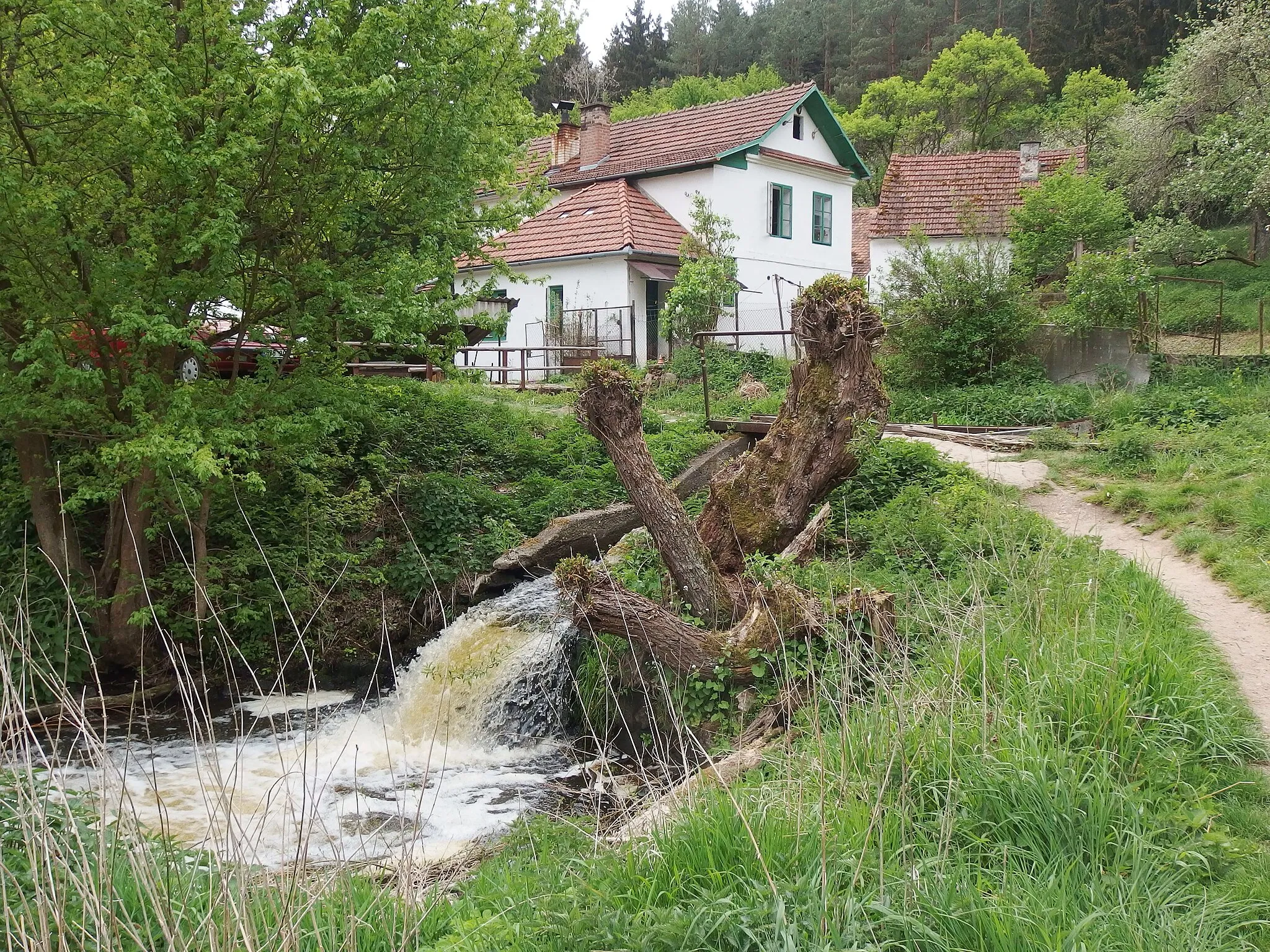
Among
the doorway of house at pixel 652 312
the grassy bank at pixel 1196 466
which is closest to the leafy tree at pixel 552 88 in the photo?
the doorway of house at pixel 652 312

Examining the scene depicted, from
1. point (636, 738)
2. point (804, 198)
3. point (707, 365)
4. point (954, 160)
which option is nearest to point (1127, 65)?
point (954, 160)

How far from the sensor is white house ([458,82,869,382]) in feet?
77.2

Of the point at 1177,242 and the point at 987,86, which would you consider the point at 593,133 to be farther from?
the point at 987,86

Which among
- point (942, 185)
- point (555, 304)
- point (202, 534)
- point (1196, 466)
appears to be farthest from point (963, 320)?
point (202, 534)

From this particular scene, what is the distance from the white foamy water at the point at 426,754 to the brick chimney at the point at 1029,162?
21298 mm

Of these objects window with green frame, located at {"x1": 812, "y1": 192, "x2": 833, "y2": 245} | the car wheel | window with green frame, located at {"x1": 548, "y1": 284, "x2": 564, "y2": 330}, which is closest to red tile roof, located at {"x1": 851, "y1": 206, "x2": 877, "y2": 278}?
window with green frame, located at {"x1": 812, "y1": 192, "x2": 833, "y2": 245}

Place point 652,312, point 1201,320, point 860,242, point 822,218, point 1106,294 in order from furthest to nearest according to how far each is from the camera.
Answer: point 860,242
point 822,218
point 652,312
point 1201,320
point 1106,294

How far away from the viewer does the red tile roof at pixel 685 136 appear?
991 inches

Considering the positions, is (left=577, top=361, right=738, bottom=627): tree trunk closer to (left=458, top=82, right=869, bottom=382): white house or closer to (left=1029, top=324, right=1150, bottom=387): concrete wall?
(left=1029, top=324, right=1150, bottom=387): concrete wall

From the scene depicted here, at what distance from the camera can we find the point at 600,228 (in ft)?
79.5

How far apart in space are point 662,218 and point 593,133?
4.85 metres

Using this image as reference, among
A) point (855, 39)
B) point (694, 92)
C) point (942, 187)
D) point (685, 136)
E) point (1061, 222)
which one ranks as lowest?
point (1061, 222)

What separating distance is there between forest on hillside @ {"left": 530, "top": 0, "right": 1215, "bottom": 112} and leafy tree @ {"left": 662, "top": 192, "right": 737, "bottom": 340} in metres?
27.1

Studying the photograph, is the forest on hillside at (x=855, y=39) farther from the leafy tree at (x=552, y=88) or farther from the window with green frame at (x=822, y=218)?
the window with green frame at (x=822, y=218)
